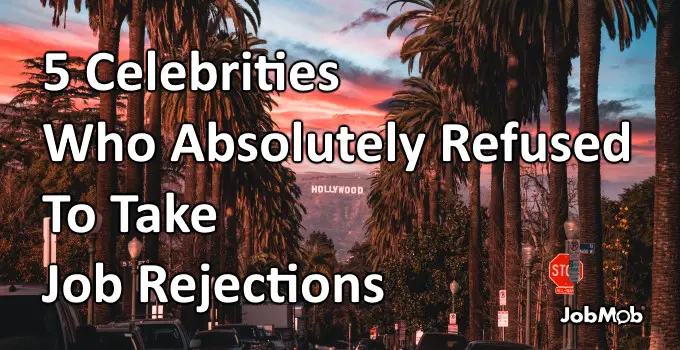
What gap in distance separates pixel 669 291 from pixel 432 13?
36795 mm

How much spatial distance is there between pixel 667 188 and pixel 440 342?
968 cm

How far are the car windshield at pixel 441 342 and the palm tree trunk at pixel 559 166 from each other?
7.67 metres

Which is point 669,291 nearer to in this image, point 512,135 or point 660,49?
point 660,49

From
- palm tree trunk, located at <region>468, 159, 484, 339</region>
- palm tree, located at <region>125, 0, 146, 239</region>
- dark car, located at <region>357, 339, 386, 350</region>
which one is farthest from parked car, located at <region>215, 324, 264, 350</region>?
dark car, located at <region>357, 339, 386, 350</region>

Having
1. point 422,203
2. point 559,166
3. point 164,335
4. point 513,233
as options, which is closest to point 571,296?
point 559,166

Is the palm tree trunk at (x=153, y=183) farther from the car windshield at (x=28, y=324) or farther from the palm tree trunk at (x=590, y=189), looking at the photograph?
the car windshield at (x=28, y=324)

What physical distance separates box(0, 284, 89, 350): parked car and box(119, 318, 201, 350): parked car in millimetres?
10281

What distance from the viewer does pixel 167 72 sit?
30.8m

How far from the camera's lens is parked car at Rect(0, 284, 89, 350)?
13633 mm

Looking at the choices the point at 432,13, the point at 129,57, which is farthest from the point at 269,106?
the point at 129,57

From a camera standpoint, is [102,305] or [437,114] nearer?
[102,305]

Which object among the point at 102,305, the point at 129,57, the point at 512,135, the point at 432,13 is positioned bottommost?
the point at 102,305

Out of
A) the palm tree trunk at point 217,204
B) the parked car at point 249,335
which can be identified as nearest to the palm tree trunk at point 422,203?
the palm tree trunk at point 217,204

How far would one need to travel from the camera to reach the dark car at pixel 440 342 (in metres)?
32.5
